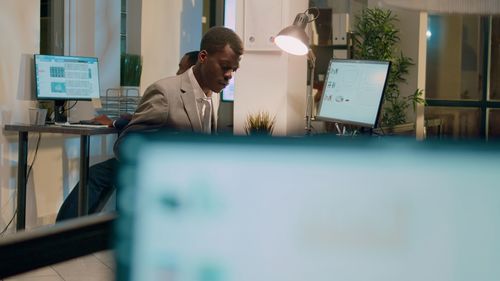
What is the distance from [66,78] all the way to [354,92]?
2290 millimetres

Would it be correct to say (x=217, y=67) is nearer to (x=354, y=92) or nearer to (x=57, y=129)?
(x=354, y=92)

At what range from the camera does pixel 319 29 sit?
770 cm

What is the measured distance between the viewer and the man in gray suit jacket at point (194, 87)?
9.90 ft

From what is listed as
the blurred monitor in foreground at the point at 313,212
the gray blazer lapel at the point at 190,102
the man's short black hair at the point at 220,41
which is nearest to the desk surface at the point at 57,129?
the man's short black hair at the point at 220,41

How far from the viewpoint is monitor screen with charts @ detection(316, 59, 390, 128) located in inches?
160

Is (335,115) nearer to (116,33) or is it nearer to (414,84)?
(116,33)

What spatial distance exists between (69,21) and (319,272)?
17.4ft

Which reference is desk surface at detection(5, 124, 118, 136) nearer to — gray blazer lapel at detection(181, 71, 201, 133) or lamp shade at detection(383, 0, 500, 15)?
gray blazer lapel at detection(181, 71, 201, 133)

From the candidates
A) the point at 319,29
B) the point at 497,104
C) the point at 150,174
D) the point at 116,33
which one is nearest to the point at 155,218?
the point at 150,174

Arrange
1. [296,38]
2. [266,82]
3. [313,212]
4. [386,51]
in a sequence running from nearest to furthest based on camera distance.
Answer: [313,212] → [296,38] → [266,82] → [386,51]

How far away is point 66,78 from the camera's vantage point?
535cm

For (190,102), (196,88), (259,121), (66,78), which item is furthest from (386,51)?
(190,102)

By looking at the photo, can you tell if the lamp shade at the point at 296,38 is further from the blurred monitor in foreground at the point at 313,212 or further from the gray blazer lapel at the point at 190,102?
the blurred monitor in foreground at the point at 313,212

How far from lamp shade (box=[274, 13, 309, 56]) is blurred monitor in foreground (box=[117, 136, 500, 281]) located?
369cm
